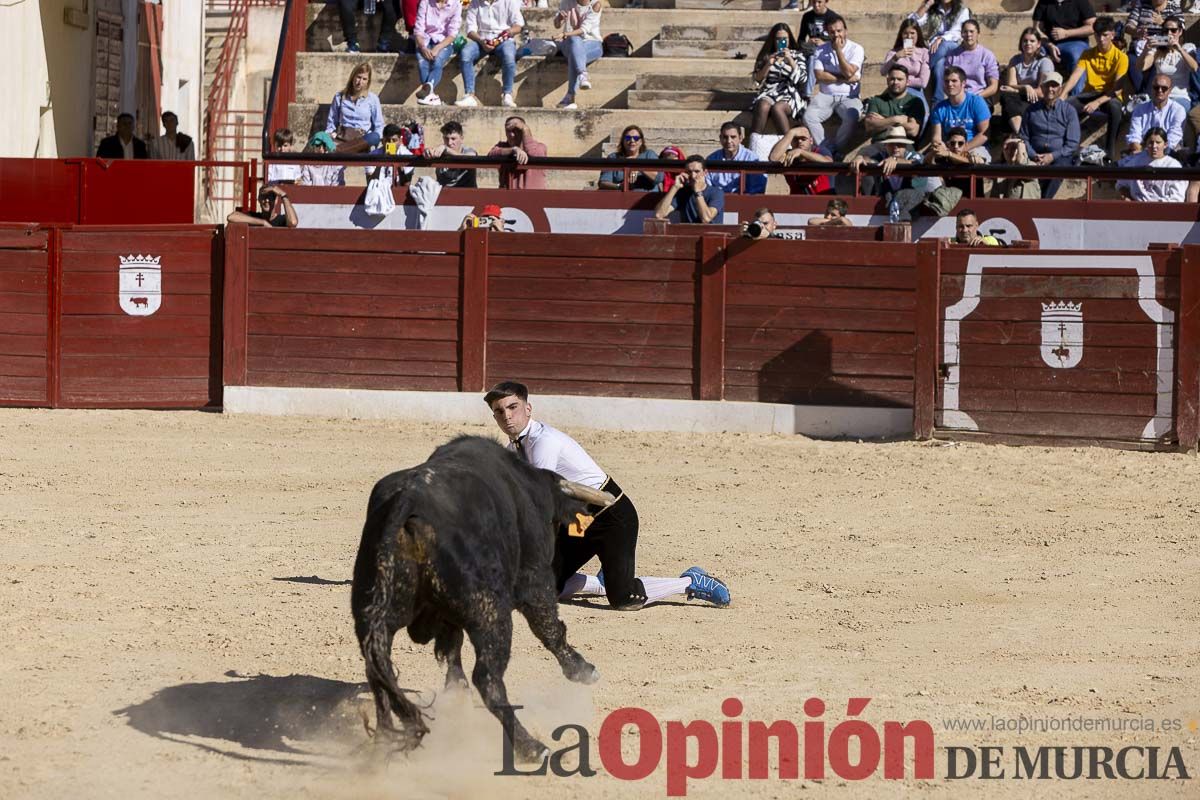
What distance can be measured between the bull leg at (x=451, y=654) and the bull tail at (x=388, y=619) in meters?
0.44

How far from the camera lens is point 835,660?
19.4 ft

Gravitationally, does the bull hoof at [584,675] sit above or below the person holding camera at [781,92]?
below

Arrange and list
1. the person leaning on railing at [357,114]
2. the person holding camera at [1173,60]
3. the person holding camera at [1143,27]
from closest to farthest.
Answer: the person holding camera at [1173,60] < the person holding camera at [1143,27] < the person leaning on railing at [357,114]

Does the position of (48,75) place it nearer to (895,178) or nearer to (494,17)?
→ (494,17)

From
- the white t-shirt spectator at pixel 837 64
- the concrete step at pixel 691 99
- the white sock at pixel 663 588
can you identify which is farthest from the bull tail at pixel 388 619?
the concrete step at pixel 691 99

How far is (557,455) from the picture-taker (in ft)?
20.4

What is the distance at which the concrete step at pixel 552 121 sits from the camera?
15484 mm

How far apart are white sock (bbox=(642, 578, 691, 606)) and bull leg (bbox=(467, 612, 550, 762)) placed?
2.20 meters

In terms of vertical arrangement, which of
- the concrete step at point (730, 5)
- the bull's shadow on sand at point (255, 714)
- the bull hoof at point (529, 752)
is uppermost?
the concrete step at point (730, 5)

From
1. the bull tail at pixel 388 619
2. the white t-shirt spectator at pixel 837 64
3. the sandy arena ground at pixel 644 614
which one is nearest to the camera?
the bull tail at pixel 388 619

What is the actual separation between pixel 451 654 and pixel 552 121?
436 inches

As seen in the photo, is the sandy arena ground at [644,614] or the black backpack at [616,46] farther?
the black backpack at [616,46]

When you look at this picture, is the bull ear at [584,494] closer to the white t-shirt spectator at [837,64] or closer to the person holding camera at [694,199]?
the person holding camera at [694,199]

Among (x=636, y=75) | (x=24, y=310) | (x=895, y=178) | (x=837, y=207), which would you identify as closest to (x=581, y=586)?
(x=837, y=207)
